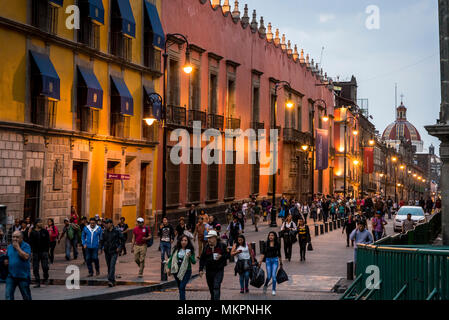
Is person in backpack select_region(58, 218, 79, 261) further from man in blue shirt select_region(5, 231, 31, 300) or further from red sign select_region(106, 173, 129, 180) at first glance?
man in blue shirt select_region(5, 231, 31, 300)

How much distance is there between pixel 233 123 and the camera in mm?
43125

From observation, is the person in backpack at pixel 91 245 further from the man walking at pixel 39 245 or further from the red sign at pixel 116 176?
the red sign at pixel 116 176

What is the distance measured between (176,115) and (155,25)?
195 inches

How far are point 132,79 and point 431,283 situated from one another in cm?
2186

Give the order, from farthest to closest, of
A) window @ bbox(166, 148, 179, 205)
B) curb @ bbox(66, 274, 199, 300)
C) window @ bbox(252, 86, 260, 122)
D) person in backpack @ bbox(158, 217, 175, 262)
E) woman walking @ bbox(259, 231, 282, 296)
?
window @ bbox(252, 86, 260, 122), window @ bbox(166, 148, 179, 205), person in backpack @ bbox(158, 217, 175, 262), woman walking @ bbox(259, 231, 282, 296), curb @ bbox(66, 274, 199, 300)

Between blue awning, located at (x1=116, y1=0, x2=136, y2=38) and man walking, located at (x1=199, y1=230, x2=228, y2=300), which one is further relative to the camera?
blue awning, located at (x1=116, y1=0, x2=136, y2=38)

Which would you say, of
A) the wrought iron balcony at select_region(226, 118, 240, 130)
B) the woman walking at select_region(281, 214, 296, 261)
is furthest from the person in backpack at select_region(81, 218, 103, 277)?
the wrought iron balcony at select_region(226, 118, 240, 130)

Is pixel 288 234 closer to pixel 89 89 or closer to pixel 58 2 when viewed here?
pixel 89 89

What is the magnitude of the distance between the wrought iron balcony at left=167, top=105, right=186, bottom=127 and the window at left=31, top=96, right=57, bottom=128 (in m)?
9.79

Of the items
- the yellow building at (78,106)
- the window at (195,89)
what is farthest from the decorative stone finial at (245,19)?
the yellow building at (78,106)

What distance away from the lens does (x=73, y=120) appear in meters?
26.4

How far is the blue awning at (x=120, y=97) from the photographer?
29219 mm

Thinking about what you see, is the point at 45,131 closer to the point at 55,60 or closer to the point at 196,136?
the point at 55,60

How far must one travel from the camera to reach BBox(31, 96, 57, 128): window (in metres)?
24.1
